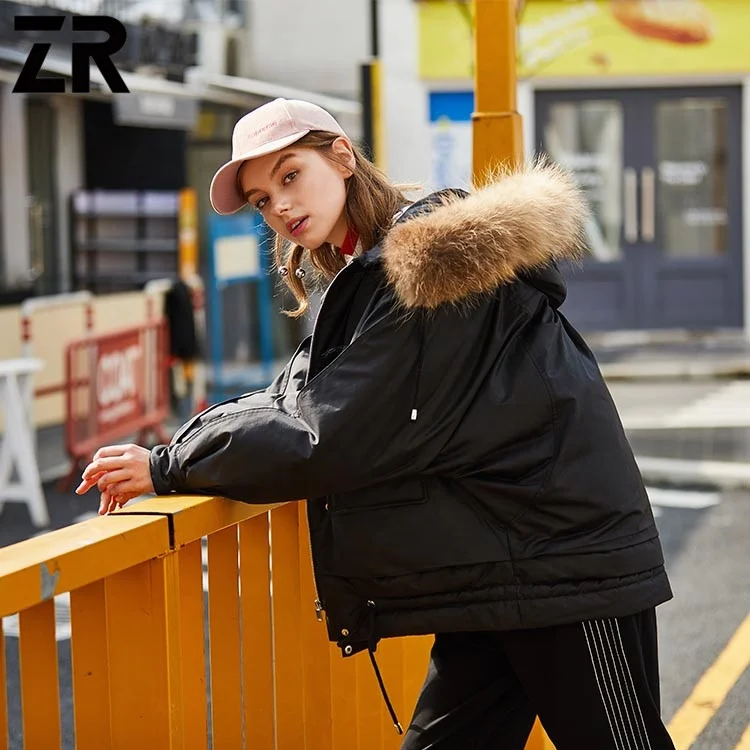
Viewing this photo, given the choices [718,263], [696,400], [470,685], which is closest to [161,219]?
[696,400]

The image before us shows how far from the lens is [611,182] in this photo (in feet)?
58.4

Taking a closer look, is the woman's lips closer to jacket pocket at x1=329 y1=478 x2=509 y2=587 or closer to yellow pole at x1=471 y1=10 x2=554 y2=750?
jacket pocket at x1=329 y1=478 x2=509 y2=587

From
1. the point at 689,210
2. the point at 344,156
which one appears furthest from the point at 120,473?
the point at 689,210

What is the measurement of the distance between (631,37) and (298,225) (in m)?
15.3

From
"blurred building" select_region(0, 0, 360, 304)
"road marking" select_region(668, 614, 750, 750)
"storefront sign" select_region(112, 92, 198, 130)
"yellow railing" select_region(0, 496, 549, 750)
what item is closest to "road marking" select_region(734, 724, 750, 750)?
"road marking" select_region(668, 614, 750, 750)

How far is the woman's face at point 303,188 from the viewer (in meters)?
2.77

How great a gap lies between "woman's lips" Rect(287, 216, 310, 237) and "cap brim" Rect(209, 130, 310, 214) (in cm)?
14

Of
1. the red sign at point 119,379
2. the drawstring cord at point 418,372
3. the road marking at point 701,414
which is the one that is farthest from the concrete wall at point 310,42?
the drawstring cord at point 418,372

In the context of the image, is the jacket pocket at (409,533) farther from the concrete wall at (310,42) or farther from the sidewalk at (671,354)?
the concrete wall at (310,42)

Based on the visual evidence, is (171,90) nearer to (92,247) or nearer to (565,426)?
(92,247)

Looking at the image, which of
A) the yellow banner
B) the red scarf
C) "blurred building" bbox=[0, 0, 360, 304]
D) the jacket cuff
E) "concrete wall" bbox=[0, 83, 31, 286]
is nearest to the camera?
the jacket cuff

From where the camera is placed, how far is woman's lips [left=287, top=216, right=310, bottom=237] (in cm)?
277

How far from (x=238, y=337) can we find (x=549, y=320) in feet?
42.0

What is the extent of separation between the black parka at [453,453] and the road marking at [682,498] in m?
6.32
